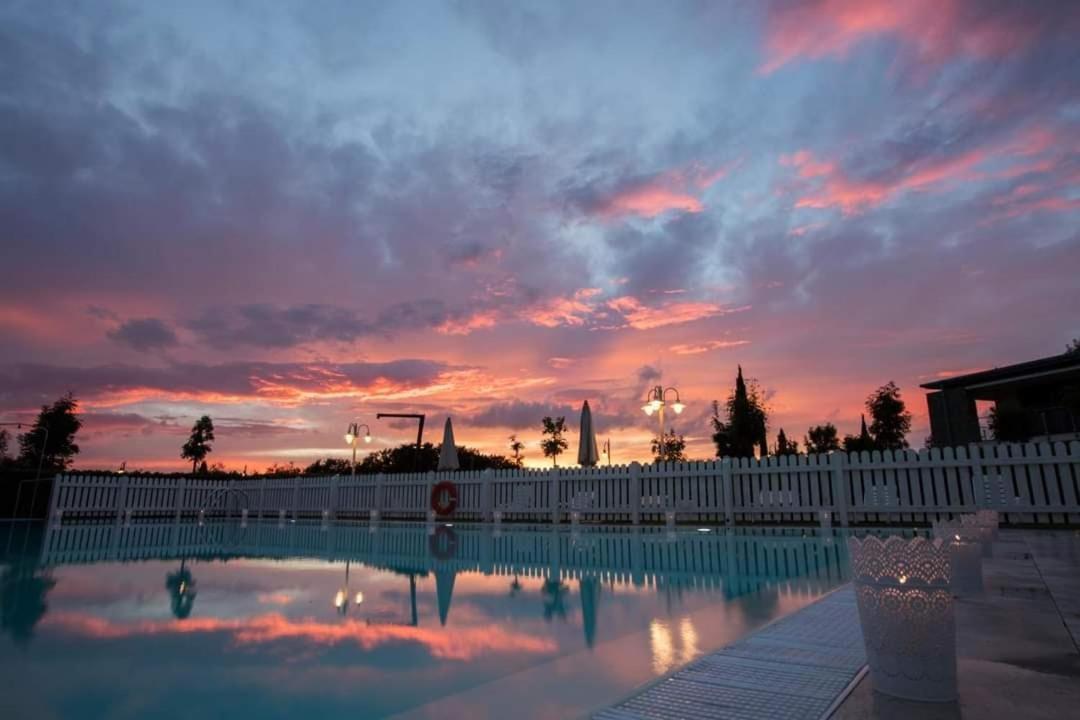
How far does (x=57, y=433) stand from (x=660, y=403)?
35600 mm

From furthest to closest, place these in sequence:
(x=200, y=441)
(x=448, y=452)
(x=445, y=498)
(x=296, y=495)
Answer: (x=200, y=441), (x=296, y=495), (x=448, y=452), (x=445, y=498)

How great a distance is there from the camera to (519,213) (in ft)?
55.2

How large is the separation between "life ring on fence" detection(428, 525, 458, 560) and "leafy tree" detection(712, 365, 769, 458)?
31.5 m

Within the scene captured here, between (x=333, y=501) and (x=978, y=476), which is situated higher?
(x=978, y=476)

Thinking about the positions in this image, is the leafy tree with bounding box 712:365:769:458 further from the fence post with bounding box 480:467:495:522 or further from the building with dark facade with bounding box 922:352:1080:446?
the fence post with bounding box 480:467:495:522

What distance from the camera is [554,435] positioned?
68.3m

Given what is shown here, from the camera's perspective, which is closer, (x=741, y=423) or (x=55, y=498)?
(x=55, y=498)

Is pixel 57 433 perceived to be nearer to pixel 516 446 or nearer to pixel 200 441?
pixel 200 441

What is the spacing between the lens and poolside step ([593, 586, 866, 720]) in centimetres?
239

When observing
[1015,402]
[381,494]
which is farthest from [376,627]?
[1015,402]

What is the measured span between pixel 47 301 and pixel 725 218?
20.4m

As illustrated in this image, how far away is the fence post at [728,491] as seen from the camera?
16.2 meters

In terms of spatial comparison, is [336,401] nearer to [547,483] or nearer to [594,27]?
[547,483]

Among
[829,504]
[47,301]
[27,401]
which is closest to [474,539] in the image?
[829,504]
